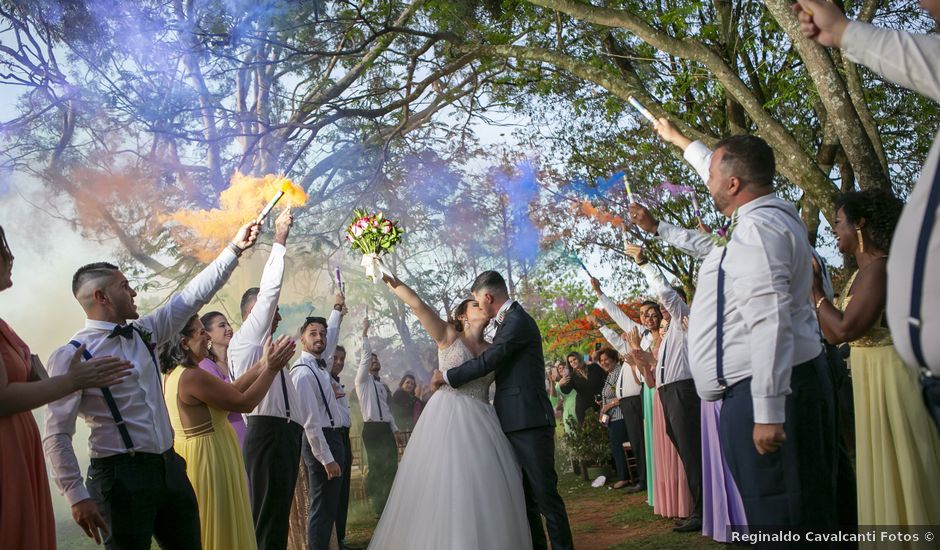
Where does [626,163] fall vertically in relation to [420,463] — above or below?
above

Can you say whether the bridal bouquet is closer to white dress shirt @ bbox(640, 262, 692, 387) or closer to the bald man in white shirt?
white dress shirt @ bbox(640, 262, 692, 387)

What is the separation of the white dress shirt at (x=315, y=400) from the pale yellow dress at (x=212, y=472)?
1.81 metres

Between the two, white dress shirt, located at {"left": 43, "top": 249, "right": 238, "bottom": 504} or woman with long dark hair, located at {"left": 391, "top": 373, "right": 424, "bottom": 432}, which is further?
woman with long dark hair, located at {"left": 391, "top": 373, "right": 424, "bottom": 432}

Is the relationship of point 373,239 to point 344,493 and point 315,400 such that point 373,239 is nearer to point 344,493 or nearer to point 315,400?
point 315,400

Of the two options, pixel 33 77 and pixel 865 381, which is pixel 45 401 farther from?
pixel 33 77

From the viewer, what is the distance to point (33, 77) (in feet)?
31.0

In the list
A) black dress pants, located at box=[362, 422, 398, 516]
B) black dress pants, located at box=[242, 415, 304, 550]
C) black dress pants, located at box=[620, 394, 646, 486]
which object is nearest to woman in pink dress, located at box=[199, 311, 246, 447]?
black dress pants, located at box=[242, 415, 304, 550]

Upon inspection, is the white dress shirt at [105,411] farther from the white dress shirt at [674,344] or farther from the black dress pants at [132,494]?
the white dress shirt at [674,344]

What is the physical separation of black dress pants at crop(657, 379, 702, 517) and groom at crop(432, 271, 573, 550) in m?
2.63

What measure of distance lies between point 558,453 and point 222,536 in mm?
16014

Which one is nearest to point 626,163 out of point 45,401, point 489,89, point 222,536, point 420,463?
point 489,89

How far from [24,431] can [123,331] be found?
0.91 m

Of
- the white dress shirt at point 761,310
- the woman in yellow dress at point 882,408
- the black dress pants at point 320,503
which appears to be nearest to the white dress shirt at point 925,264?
the white dress shirt at point 761,310

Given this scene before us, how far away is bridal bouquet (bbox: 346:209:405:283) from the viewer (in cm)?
743
